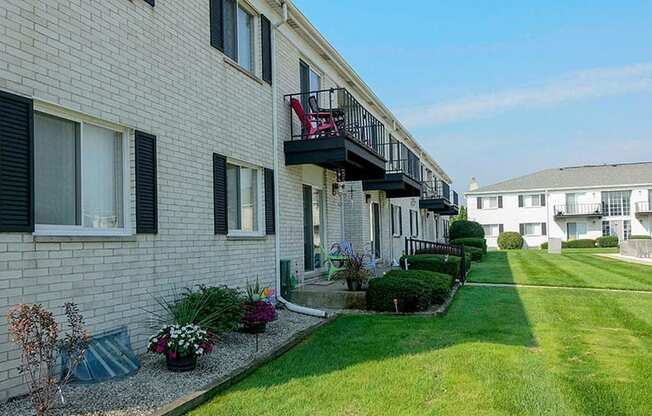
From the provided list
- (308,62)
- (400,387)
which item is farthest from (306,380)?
(308,62)

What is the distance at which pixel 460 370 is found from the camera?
5.91 m

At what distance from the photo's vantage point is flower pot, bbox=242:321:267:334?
7.80 metres

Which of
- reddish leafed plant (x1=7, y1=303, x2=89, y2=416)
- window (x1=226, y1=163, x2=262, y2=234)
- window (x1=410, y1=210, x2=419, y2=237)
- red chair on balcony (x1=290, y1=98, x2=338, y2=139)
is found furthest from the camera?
window (x1=410, y1=210, x2=419, y2=237)

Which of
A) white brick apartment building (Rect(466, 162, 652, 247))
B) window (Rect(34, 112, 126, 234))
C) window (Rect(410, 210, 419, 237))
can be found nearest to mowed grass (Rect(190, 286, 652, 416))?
window (Rect(34, 112, 126, 234))

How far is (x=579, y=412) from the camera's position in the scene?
464 centimetres

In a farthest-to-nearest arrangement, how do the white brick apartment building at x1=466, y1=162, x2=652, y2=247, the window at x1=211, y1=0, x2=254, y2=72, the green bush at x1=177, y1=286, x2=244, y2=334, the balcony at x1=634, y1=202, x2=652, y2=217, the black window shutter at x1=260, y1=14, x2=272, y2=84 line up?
the white brick apartment building at x1=466, y1=162, x2=652, y2=247 < the balcony at x1=634, y1=202, x2=652, y2=217 < the black window shutter at x1=260, y1=14, x2=272, y2=84 < the window at x1=211, y1=0, x2=254, y2=72 < the green bush at x1=177, y1=286, x2=244, y2=334

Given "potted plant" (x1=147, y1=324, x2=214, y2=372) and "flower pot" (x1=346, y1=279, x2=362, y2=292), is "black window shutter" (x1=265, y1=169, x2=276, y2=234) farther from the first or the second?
"potted plant" (x1=147, y1=324, x2=214, y2=372)

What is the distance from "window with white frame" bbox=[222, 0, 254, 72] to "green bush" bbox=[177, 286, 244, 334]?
4671mm

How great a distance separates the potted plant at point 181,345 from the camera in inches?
225

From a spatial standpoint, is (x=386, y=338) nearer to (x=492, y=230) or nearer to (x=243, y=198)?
(x=243, y=198)

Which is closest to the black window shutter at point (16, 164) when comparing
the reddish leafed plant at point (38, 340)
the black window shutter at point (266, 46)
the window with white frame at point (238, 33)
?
the reddish leafed plant at point (38, 340)

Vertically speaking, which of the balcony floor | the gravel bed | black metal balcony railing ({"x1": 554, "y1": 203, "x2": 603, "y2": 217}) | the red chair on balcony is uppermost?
the red chair on balcony

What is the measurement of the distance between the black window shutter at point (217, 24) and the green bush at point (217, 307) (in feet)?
14.1

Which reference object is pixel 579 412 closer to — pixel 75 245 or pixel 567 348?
pixel 567 348
